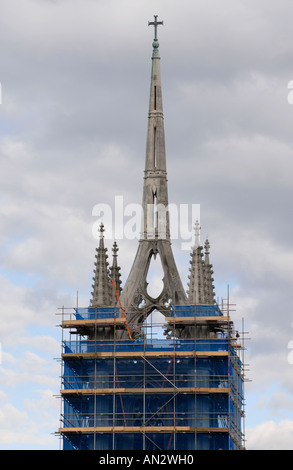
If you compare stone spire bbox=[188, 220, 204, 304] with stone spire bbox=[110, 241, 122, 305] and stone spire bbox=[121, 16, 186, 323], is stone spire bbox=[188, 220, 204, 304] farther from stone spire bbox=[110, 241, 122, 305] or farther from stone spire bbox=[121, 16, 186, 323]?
stone spire bbox=[110, 241, 122, 305]

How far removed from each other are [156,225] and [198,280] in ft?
22.2

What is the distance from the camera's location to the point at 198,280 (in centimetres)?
14288

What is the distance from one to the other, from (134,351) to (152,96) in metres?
24.1

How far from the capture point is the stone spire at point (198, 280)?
14188 cm

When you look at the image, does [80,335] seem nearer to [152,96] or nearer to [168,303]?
[168,303]

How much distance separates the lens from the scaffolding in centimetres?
13712

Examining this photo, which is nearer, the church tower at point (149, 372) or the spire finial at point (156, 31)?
the church tower at point (149, 372)

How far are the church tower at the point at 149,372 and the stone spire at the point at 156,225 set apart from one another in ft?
0.47

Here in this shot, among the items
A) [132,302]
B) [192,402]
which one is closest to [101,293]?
[132,302]

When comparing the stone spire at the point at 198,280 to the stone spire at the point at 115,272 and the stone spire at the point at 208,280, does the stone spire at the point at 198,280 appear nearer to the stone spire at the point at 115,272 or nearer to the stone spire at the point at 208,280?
the stone spire at the point at 208,280

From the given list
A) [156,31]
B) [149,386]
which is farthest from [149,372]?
[156,31]

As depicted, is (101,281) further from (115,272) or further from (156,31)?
(156,31)

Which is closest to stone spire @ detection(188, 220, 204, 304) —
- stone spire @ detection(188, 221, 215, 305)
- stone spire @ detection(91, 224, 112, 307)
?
stone spire @ detection(188, 221, 215, 305)

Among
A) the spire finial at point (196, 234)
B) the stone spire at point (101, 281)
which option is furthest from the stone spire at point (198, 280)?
→ the stone spire at point (101, 281)
